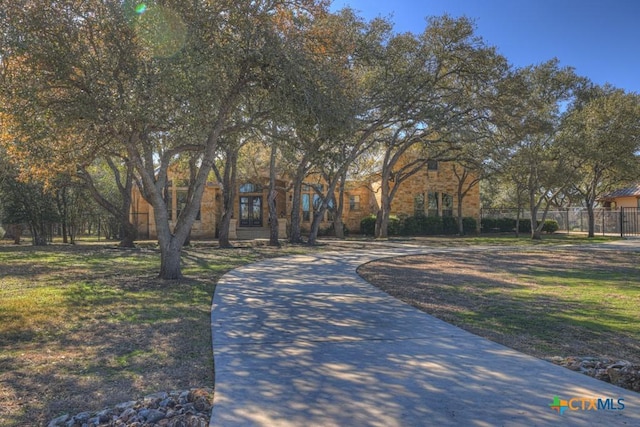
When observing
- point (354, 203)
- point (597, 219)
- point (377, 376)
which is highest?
point (354, 203)

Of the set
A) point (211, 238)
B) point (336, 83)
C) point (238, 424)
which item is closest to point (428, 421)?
point (238, 424)

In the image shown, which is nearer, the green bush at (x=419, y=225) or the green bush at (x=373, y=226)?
the green bush at (x=373, y=226)

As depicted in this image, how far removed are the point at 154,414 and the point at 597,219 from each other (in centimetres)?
4276

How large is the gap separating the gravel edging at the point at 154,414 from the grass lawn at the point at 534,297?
147 inches

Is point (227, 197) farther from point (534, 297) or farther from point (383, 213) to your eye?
point (534, 297)

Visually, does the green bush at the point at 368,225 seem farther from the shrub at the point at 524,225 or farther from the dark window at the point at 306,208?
the shrub at the point at 524,225

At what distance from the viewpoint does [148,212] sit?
103 ft

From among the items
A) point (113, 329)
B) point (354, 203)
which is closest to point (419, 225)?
point (354, 203)

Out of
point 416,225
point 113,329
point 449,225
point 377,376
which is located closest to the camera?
point 377,376

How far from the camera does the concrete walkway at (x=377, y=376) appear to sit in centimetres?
365

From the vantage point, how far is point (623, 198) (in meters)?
39.6

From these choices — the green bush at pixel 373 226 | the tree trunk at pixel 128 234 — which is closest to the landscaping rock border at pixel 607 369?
the tree trunk at pixel 128 234

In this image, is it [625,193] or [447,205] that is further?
[625,193]

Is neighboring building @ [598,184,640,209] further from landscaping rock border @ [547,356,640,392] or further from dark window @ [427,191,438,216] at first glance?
landscaping rock border @ [547,356,640,392]
